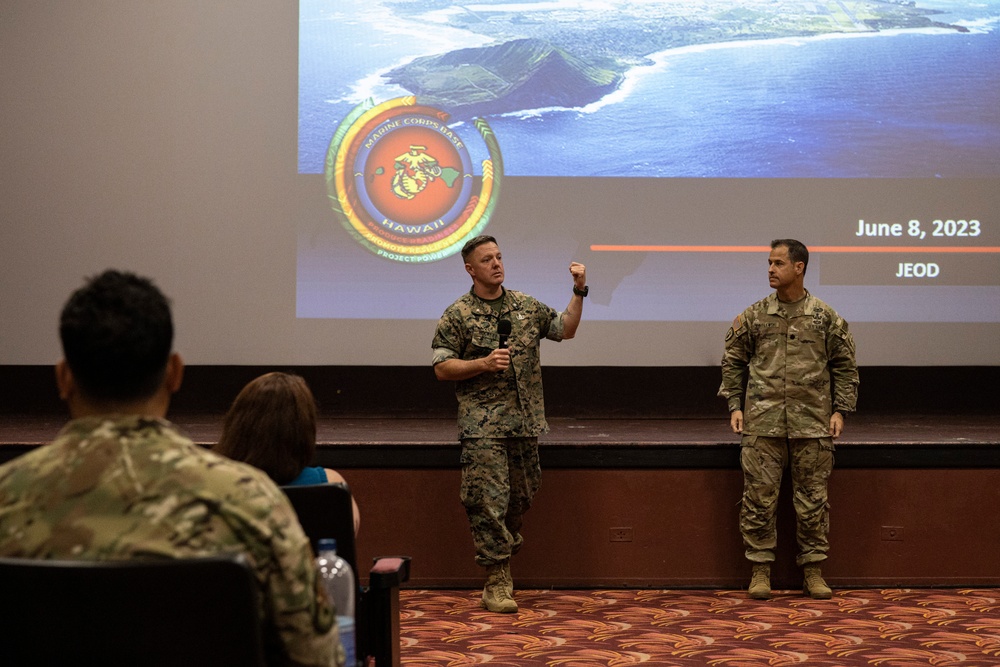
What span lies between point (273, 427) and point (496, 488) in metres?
1.95

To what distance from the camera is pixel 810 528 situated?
14.2 feet

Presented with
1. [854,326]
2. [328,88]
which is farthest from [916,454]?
[328,88]

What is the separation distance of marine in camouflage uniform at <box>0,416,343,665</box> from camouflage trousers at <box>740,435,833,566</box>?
129 inches

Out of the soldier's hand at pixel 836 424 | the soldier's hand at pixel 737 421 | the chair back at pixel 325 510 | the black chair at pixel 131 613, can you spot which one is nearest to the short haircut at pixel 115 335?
the black chair at pixel 131 613

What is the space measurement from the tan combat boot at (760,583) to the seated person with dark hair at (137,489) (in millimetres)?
→ 3281

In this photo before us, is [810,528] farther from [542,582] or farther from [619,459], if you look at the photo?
[542,582]

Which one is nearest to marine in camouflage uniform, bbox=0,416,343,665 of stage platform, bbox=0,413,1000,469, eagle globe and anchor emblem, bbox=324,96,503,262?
stage platform, bbox=0,413,1000,469

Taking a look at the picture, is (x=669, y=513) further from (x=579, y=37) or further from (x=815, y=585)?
(x=579, y=37)

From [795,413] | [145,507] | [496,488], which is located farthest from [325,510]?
[795,413]

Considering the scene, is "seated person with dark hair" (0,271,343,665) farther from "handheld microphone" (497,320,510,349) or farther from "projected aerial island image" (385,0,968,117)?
"projected aerial island image" (385,0,968,117)

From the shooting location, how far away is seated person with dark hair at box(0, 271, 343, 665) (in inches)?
50.9

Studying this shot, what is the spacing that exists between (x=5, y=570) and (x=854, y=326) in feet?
15.6

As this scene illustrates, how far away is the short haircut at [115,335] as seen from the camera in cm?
135

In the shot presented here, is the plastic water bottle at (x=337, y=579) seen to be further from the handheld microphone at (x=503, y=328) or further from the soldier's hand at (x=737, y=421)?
the soldier's hand at (x=737, y=421)
